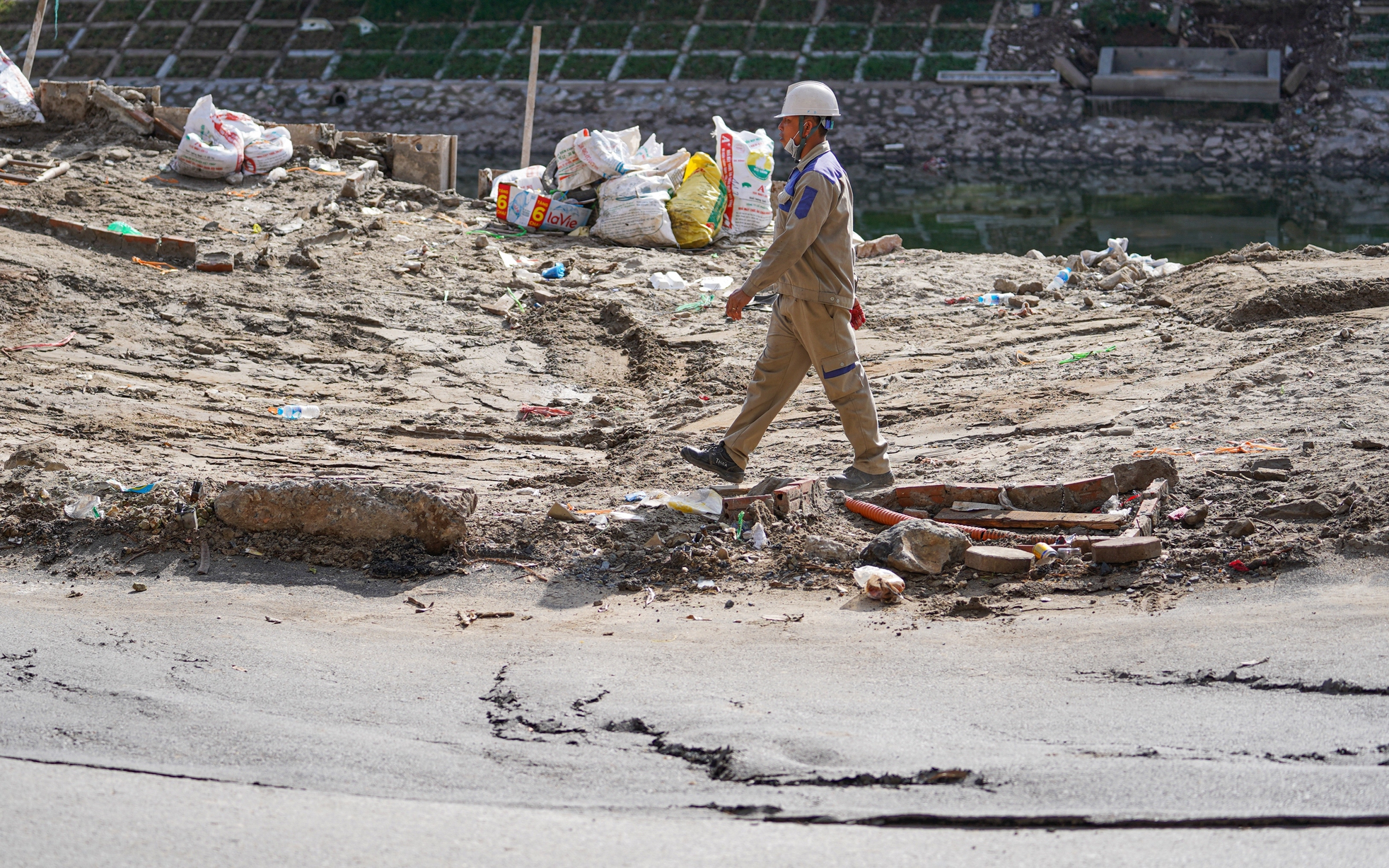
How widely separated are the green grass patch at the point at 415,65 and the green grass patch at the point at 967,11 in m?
10.3

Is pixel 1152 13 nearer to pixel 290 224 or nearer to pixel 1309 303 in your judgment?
pixel 1309 303

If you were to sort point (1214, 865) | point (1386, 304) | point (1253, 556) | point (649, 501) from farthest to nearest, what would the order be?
point (1386, 304) < point (649, 501) < point (1253, 556) < point (1214, 865)

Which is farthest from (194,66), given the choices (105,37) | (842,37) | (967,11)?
(967,11)

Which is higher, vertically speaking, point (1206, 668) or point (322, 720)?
point (1206, 668)

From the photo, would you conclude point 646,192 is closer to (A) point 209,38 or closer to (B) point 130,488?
(B) point 130,488

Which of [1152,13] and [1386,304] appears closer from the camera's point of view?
[1386,304]

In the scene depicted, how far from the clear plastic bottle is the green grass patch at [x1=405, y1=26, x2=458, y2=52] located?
20403 mm

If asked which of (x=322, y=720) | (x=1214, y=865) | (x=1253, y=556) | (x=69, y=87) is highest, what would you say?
(x=69, y=87)

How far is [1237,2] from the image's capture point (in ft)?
73.0

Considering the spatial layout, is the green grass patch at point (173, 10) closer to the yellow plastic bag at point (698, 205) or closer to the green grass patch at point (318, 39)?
the green grass patch at point (318, 39)

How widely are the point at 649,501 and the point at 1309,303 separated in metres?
4.79

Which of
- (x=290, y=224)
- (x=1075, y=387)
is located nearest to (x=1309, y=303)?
(x=1075, y=387)

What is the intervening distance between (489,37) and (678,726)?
2425 centimetres

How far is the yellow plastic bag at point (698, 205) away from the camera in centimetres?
1024
